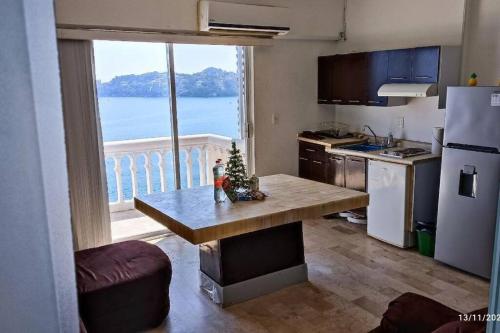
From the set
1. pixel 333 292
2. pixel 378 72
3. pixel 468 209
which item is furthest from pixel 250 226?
pixel 378 72

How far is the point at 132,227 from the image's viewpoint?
505 centimetres

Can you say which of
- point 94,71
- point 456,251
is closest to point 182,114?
point 94,71

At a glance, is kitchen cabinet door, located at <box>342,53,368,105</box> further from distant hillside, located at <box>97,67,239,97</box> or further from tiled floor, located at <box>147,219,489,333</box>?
tiled floor, located at <box>147,219,489,333</box>

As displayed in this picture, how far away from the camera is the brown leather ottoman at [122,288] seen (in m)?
2.67

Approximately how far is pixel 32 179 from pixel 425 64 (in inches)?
172

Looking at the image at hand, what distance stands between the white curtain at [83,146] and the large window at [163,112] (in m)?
0.23

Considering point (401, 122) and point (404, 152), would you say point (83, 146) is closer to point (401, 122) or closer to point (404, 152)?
point (404, 152)

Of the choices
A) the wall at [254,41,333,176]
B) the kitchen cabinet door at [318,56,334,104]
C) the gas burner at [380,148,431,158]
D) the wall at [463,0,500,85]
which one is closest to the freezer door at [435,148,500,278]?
the gas burner at [380,148,431,158]

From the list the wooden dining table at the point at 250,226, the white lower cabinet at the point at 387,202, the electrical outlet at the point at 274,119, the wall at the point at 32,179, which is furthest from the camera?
the electrical outlet at the point at 274,119

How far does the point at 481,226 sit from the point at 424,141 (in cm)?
144

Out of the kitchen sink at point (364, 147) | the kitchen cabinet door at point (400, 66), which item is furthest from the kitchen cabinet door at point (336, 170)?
the kitchen cabinet door at point (400, 66)

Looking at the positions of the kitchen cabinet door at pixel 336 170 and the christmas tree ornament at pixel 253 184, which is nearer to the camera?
the christmas tree ornament at pixel 253 184

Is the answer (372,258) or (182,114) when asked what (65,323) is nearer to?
(372,258)

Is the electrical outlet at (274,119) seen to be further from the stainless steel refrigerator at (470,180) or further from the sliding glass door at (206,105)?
the stainless steel refrigerator at (470,180)
